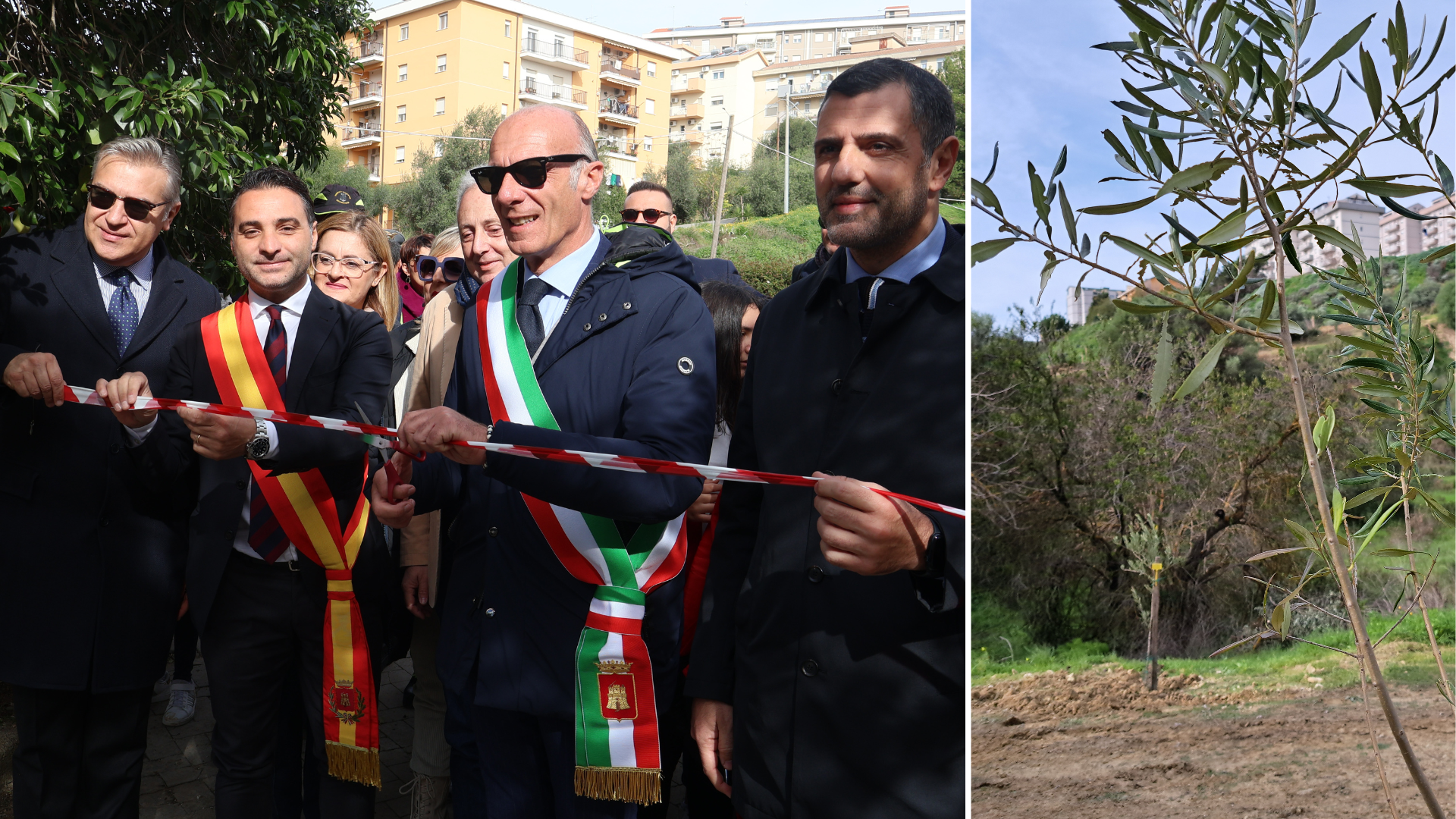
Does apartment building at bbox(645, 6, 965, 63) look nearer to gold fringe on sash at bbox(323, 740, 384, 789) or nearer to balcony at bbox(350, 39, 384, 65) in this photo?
balcony at bbox(350, 39, 384, 65)

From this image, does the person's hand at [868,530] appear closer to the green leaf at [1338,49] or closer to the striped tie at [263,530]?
the green leaf at [1338,49]

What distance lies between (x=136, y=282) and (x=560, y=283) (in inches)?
60.2

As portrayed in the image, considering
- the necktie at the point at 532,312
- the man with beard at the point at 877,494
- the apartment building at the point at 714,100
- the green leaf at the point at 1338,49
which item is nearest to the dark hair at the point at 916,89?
the man with beard at the point at 877,494

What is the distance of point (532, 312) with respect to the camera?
8.64 feet

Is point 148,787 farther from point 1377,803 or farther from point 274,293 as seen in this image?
point 1377,803

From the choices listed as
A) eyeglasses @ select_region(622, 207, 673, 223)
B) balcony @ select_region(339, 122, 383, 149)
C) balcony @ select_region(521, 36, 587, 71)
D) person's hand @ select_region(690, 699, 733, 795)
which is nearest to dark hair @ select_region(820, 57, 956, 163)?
person's hand @ select_region(690, 699, 733, 795)

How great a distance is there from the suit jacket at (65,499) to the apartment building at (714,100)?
250 ft

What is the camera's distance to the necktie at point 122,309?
3156mm

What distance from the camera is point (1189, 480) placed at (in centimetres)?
834

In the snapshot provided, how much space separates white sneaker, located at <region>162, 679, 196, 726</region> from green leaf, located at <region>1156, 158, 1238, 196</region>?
5.05 meters

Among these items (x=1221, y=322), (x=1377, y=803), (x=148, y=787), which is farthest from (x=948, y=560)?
(x=1377, y=803)

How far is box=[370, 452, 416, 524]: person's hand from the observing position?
8.47 ft

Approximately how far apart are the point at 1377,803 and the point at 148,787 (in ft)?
20.3

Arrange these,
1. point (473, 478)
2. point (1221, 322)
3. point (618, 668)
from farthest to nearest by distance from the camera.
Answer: point (473, 478) < point (618, 668) < point (1221, 322)
